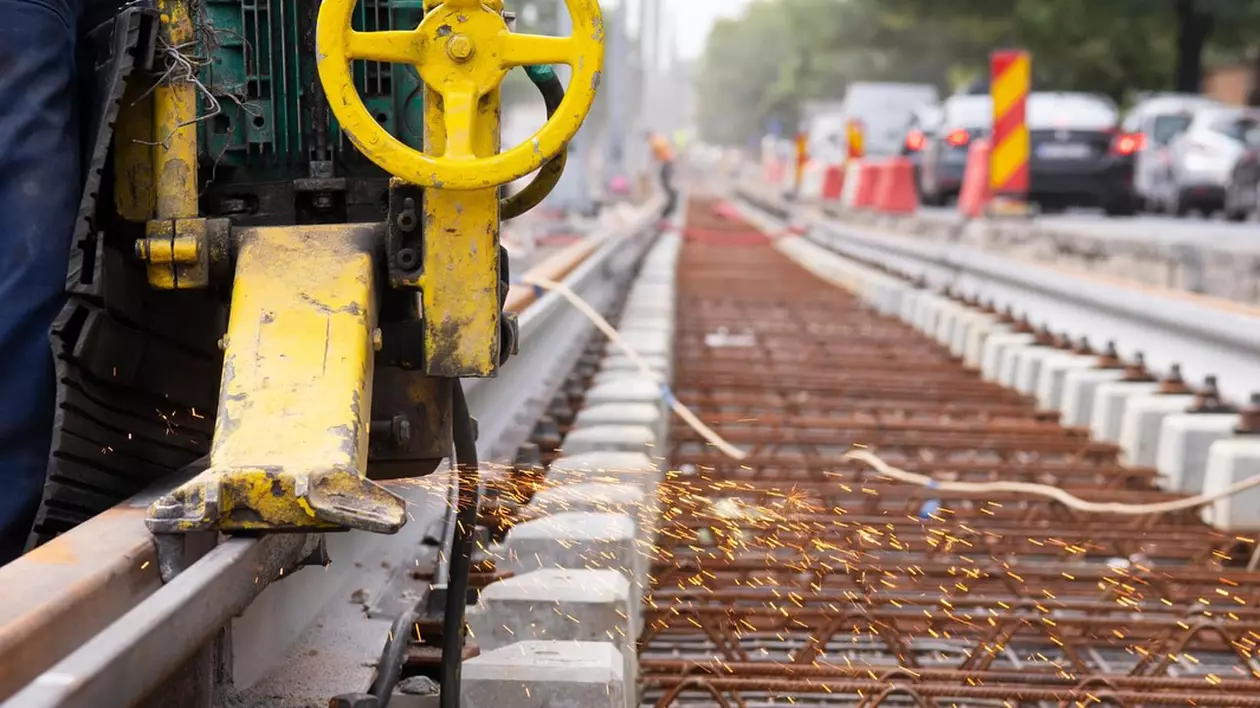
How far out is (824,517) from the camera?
→ 430cm

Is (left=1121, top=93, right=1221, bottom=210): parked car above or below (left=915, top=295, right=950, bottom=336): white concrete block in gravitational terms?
above

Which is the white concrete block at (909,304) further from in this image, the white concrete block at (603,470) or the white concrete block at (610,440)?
the white concrete block at (603,470)

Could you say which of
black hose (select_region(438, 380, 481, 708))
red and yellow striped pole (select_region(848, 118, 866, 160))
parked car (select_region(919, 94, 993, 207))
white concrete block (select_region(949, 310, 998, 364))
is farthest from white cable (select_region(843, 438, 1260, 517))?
red and yellow striped pole (select_region(848, 118, 866, 160))

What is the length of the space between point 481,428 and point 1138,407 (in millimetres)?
2220

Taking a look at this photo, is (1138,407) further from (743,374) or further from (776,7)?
(776,7)

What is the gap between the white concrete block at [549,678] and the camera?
2512 millimetres

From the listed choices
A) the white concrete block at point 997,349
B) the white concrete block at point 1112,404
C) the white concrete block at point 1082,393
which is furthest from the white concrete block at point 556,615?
the white concrete block at point 997,349

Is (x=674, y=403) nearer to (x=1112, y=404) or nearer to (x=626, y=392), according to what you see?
(x=626, y=392)

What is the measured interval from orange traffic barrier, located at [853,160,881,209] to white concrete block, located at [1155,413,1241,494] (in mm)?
17075

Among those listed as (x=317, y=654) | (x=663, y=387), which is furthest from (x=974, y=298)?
(x=317, y=654)

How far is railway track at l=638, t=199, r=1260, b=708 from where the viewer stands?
3.10 meters

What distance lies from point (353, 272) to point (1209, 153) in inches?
707

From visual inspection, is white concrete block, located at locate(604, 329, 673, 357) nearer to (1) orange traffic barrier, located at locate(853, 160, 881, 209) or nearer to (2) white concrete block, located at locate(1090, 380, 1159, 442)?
(2) white concrete block, located at locate(1090, 380, 1159, 442)

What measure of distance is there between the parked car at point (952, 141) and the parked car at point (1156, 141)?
1.91 metres
